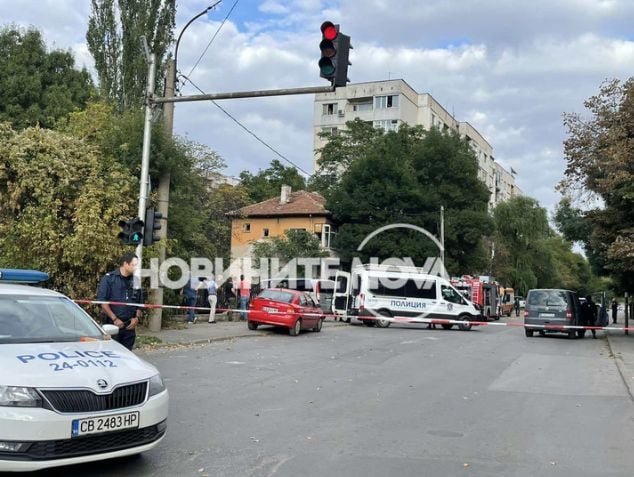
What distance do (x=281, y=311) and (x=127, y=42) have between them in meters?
17.7

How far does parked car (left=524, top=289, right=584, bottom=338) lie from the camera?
23906 millimetres

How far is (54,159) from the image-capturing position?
1692 centimetres

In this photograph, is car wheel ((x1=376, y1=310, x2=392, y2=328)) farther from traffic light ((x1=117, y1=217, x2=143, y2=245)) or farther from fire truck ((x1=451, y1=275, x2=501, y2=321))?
traffic light ((x1=117, y1=217, x2=143, y2=245))

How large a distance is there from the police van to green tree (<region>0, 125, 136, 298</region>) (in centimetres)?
1303

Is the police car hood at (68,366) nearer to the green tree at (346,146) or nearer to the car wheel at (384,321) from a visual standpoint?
the car wheel at (384,321)

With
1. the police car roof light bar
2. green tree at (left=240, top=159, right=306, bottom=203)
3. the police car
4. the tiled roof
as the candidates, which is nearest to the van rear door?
the tiled roof

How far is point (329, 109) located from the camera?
71.2 m

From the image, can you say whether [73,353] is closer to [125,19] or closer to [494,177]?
[125,19]

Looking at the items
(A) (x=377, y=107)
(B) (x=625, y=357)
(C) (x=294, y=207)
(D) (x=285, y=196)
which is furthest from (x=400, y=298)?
(A) (x=377, y=107)

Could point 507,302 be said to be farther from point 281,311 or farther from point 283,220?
point 281,311

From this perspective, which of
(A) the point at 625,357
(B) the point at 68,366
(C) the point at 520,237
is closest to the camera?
(B) the point at 68,366

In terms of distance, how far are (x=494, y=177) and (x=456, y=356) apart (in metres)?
82.0

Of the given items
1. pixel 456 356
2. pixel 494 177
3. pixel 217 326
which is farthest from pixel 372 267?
pixel 494 177

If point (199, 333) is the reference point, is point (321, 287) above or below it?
above
